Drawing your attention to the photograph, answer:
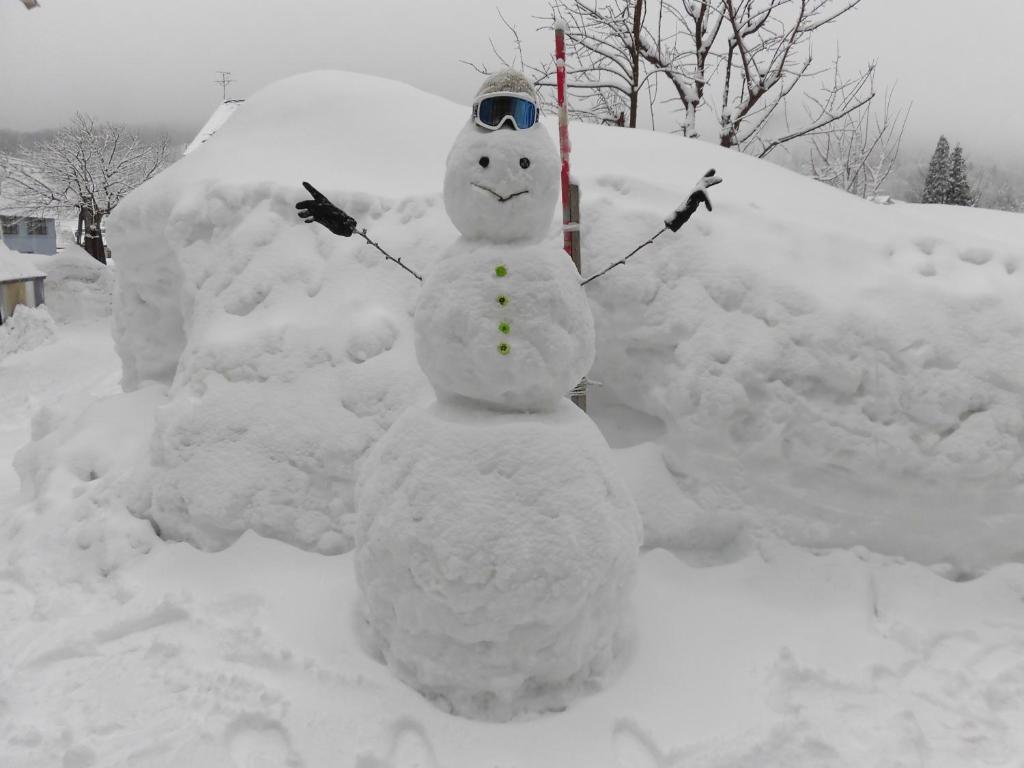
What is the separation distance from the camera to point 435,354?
2963 mm

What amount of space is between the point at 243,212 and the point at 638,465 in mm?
3257

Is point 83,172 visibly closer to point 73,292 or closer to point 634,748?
point 73,292

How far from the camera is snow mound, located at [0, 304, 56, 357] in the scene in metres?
14.6

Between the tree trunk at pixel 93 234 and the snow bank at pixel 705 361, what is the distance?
2856 centimetres

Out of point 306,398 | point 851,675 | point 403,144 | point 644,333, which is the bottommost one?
point 851,675

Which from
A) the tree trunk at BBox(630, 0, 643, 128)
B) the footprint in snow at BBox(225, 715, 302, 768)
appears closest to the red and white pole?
the footprint in snow at BBox(225, 715, 302, 768)

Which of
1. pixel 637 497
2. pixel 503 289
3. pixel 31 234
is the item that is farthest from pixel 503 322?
pixel 31 234

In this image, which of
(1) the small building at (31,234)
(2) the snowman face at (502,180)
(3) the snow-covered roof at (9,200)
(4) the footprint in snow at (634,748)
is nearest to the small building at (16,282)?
(3) the snow-covered roof at (9,200)

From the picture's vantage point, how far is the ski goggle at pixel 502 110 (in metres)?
2.87

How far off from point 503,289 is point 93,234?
105 feet

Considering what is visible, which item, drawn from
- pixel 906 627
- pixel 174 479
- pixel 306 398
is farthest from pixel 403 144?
pixel 906 627

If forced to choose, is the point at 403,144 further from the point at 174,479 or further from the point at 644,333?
the point at 174,479

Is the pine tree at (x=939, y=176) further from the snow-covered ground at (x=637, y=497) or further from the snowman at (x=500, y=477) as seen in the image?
the snowman at (x=500, y=477)

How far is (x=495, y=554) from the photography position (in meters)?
2.81
